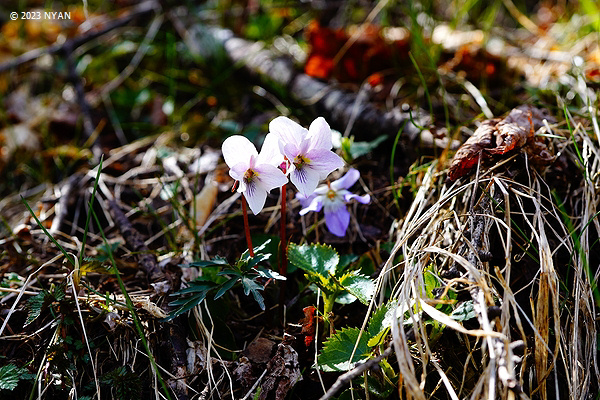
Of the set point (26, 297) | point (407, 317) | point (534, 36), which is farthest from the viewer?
point (534, 36)

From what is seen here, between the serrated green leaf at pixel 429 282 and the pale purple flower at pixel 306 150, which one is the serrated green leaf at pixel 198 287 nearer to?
the pale purple flower at pixel 306 150

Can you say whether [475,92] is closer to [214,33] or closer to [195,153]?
[195,153]

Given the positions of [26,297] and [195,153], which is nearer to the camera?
[26,297]

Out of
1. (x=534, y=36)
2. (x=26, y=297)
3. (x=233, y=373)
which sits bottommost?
(x=233, y=373)

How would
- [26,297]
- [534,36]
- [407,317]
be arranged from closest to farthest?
[407,317] < [26,297] < [534,36]

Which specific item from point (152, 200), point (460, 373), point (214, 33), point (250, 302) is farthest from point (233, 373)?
point (214, 33)

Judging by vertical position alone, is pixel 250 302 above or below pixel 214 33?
below

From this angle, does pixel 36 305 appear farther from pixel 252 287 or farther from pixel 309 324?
pixel 309 324

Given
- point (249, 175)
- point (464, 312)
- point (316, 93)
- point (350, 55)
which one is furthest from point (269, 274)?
point (350, 55)
